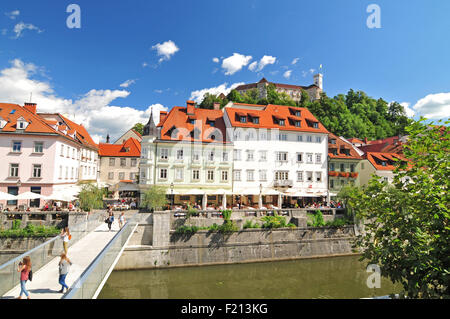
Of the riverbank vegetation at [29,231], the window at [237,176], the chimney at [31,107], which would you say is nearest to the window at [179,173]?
the window at [237,176]

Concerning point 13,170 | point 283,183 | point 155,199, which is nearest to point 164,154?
point 155,199

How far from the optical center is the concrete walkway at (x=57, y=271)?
349 inches

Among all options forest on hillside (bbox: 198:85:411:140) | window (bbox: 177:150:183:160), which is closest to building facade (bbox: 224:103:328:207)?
Result: window (bbox: 177:150:183:160)

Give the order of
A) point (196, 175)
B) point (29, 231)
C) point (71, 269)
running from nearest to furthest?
point (71, 269) → point (29, 231) → point (196, 175)

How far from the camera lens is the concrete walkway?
8859 millimetres

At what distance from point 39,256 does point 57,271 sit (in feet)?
3.46

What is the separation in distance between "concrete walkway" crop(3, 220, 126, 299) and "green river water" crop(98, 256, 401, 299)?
4152mm

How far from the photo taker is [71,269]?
1082 centimetres

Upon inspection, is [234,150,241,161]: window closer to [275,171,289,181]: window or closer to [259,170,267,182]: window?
[259,170,267,182]: window

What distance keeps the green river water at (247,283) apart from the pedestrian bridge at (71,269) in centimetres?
499

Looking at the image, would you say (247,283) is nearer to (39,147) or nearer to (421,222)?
(421,222)

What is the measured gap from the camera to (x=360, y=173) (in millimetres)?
39719

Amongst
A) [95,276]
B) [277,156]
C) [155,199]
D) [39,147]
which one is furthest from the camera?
[277,156]

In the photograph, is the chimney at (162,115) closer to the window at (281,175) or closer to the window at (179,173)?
the window at (179,173)
